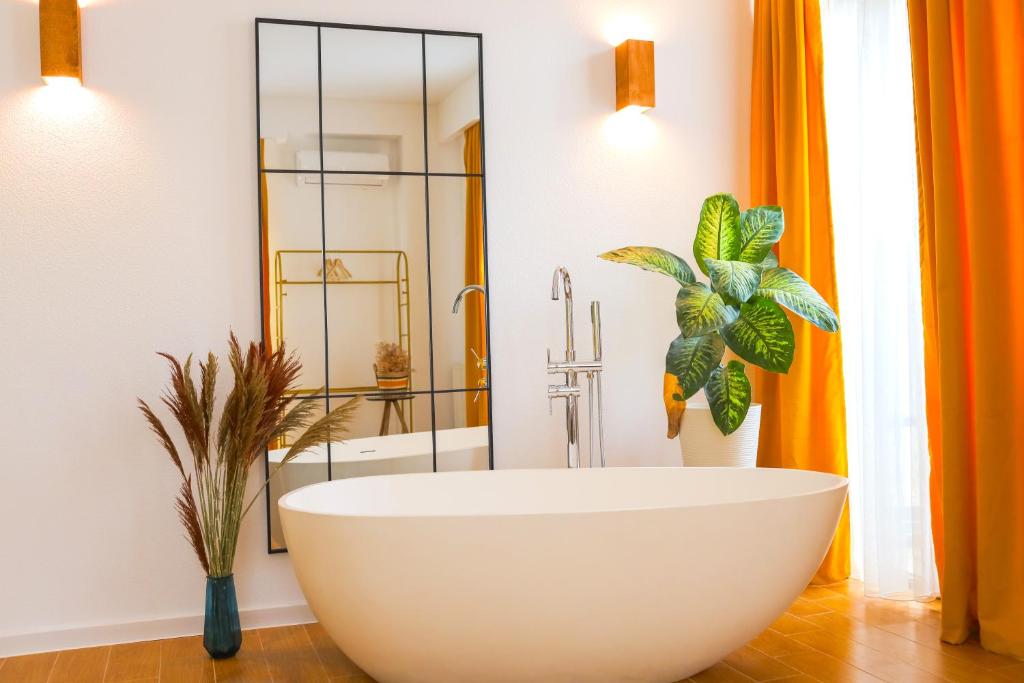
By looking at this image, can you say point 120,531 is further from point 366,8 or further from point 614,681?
point 366,8

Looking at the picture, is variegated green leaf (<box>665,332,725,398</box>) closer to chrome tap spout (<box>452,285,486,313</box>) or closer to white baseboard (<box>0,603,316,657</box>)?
chrome tap spout (<box>452,285,486,313</box>)

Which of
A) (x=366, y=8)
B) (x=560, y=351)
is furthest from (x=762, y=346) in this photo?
(x=366, y=8)

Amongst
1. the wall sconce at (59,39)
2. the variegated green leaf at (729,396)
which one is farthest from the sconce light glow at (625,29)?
the wall sconce at (59,39)

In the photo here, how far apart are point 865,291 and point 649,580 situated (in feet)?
5.46

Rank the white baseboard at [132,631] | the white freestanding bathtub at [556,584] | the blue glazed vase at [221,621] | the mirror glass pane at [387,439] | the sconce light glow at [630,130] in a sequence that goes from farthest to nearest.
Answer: the sconce light glow at [630,130], the mirror glass pane at [387,439], the white baseboard at [132,631], the blue glazed vase at [221,621], the white freestanding bathtub at [556,584]

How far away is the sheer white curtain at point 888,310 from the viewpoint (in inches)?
132

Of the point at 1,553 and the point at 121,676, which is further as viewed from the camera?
the point at 1,553

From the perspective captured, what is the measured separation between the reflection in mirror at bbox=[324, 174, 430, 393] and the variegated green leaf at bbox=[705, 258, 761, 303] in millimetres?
1074

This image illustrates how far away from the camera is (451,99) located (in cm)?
364

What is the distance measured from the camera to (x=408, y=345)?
3576 mm

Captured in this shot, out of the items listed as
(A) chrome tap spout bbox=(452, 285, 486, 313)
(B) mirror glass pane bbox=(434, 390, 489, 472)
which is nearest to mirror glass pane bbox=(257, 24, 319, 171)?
(A) chrome tap spout bbox=(452, 285, 486, 313)

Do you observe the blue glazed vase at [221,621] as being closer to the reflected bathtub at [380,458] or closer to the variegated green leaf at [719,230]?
the reflected bathtub at [380,458]

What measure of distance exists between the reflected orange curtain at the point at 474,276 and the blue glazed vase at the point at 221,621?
107cm

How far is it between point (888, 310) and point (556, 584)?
1.77 m
